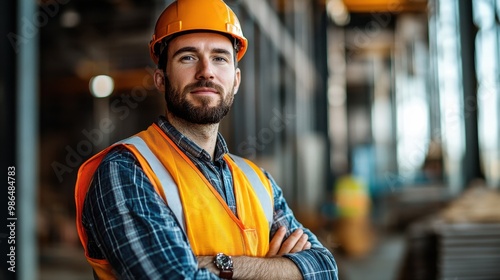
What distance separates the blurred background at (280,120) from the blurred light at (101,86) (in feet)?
0.15

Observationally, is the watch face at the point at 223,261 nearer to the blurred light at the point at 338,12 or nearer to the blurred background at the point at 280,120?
the blurred background at the point at 280,120

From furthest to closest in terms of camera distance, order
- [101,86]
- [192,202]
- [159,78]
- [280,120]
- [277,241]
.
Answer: [280,120] < [101,86] < [277,241] < [159,78] < [192,202]

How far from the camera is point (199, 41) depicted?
1416 millimetres

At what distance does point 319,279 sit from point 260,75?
9027 mm

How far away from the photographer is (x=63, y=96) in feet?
39.3

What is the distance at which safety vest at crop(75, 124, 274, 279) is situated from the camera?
4.56ft

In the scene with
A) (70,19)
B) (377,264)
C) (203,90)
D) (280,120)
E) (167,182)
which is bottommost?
(377,264)

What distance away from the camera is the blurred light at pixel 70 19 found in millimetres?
10179

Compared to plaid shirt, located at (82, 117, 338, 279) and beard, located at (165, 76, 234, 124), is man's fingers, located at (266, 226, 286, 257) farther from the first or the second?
beard, located at (165, 76, 234, 124)

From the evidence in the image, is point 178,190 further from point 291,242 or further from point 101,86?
point 101,86

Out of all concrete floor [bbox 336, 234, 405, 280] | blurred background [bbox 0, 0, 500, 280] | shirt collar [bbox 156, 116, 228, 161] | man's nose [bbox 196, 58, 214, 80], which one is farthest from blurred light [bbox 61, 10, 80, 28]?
man's nose [bbox 196, 58, 214, 80]

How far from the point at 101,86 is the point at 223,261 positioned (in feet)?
33.4

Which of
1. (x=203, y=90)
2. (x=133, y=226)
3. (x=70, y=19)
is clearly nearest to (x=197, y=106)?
(x=203, y=90)

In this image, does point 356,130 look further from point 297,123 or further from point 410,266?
point 410,266
